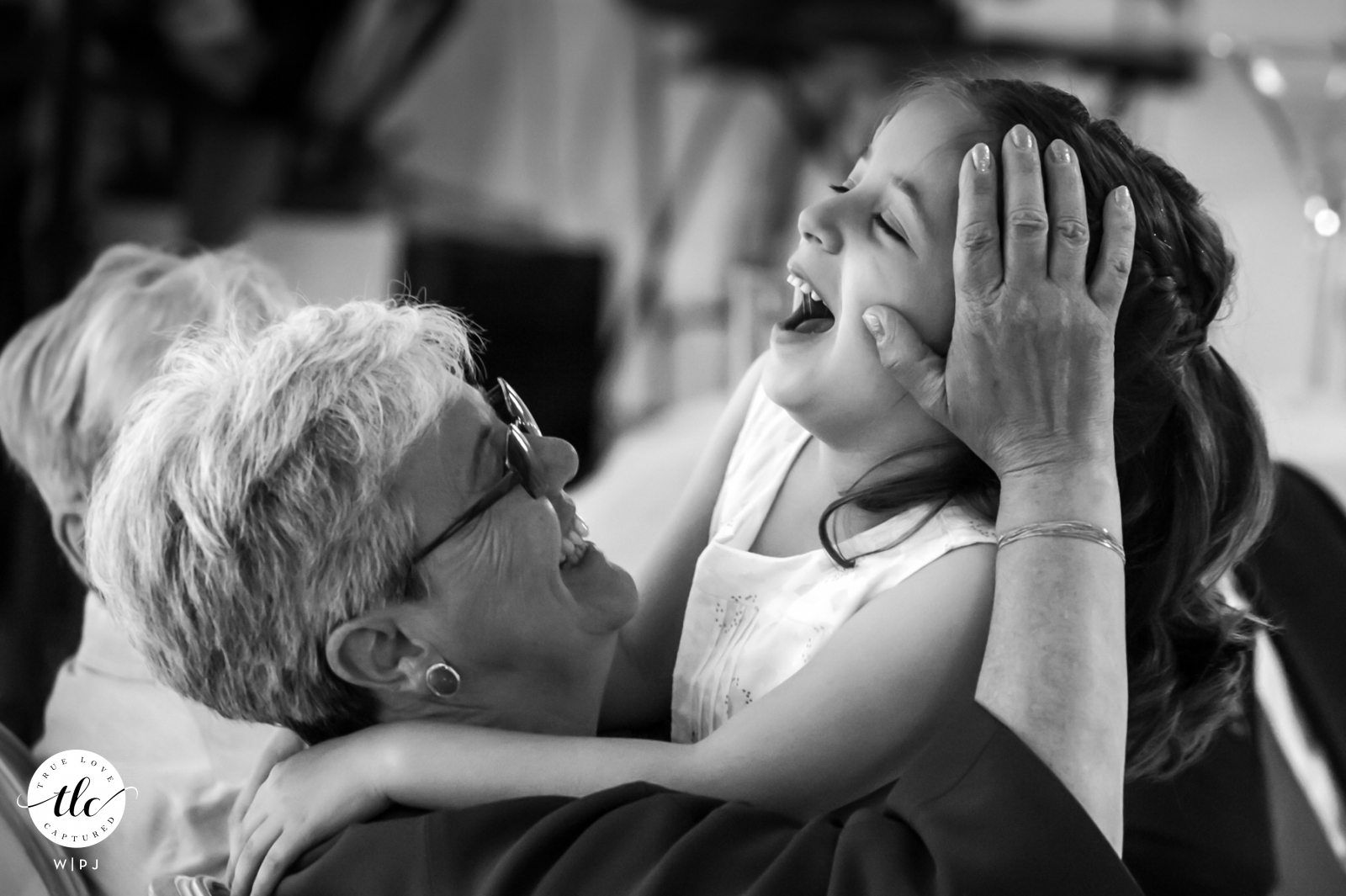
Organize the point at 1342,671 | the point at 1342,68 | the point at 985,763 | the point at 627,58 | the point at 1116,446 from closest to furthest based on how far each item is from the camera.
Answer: the point at 985,763, the point at 1116,446, the point at 1342,671, the point at 1342,68, the point at 627,58

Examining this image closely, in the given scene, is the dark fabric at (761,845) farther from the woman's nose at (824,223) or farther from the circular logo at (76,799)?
the woman's nose at (824,223)

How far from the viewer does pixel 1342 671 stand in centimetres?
132

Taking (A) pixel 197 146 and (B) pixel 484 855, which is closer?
(B) pixel 484 855

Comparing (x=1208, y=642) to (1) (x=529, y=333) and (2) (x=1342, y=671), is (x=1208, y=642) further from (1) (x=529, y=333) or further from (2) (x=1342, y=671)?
(1) (x=529, y=333)

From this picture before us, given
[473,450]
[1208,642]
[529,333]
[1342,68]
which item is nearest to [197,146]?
[529,333]

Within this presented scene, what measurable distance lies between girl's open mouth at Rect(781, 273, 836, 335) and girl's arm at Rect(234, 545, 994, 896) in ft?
0.75

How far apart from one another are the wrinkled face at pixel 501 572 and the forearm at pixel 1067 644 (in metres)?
0.34

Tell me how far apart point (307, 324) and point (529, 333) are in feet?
9.76

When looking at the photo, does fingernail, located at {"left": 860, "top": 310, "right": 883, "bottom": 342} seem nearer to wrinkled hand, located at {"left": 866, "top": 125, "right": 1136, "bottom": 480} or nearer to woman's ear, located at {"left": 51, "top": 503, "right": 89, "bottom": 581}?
wrinkled hand, located at {"left": 866, "top": 125, "right": 1136, "bottom": 480}

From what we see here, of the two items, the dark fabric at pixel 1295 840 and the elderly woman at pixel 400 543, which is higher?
the elderly woman at pixel 400 543

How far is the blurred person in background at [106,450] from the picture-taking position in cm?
117

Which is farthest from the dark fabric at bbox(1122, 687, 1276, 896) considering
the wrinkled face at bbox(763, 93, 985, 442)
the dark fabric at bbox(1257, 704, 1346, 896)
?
the wrinkled face at bbox(763, 93, 985, 442)

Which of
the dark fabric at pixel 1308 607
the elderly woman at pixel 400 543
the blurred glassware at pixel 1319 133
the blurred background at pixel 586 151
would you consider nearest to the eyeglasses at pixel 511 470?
the elderly woman at pixel 400 543

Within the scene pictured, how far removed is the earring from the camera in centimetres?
98
